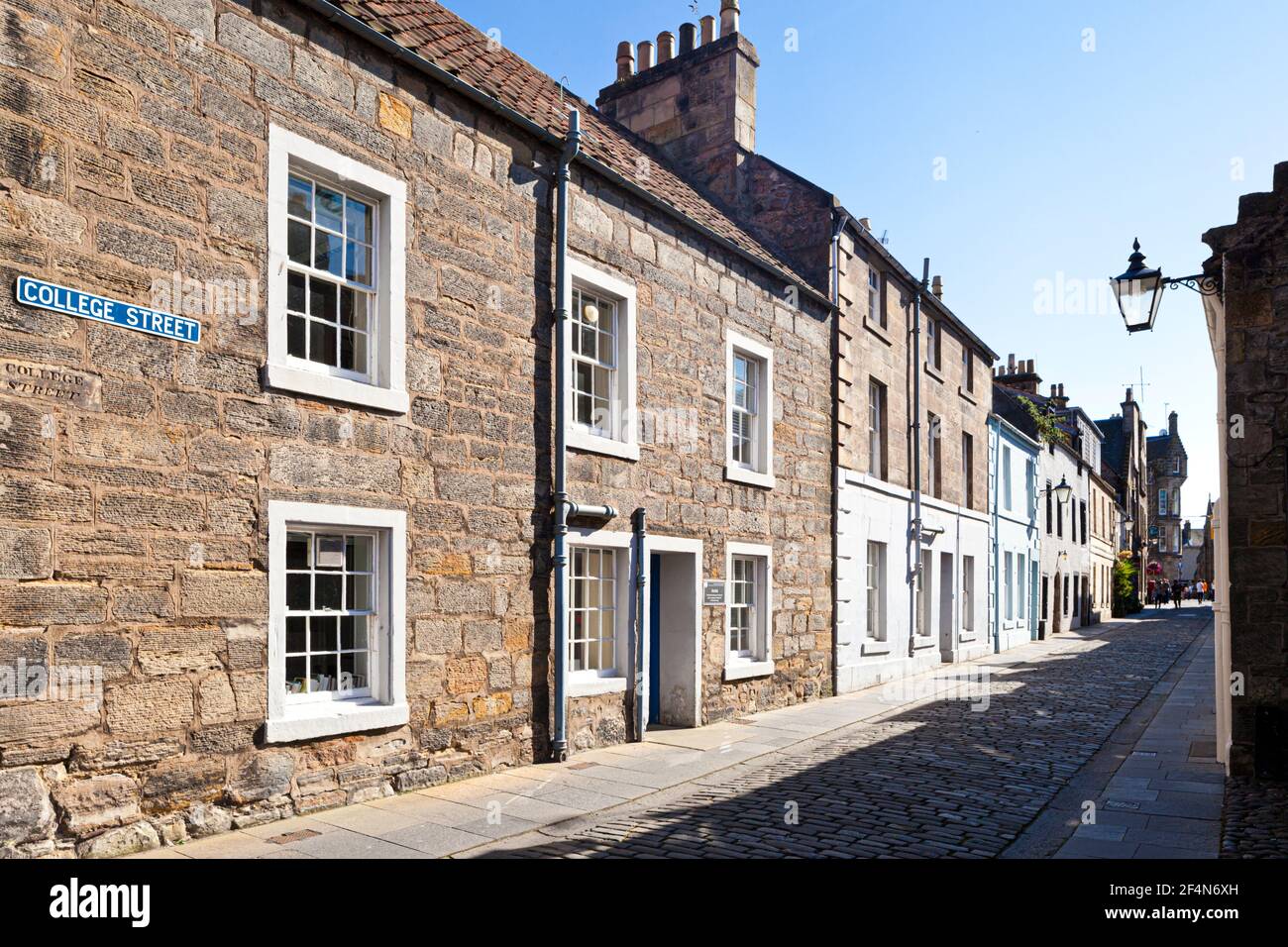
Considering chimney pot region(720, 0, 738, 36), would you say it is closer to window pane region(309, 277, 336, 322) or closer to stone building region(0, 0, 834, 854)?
stone building region(0, 0, 834, 854)

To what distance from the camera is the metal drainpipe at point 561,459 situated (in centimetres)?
989

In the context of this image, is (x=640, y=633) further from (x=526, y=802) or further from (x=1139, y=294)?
(x=1139, y=294)

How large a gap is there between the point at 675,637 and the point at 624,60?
11722mm

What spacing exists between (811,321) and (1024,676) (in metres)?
8.71

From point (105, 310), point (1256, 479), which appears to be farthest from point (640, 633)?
point (105, 310)

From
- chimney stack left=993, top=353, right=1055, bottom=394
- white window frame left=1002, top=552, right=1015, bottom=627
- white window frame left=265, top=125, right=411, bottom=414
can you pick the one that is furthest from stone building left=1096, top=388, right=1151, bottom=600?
white window frame left=265, top=125, right=411, bottom=414

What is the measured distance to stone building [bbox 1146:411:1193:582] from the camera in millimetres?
88125

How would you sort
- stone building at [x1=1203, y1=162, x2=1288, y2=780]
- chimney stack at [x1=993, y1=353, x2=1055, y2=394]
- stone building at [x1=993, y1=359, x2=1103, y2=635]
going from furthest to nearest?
chimney stack at [x1=993, y1=353, x2=1055, y2=394], stone building at [x1=993, y1=359, x2=1103, y2=635], stone building at [x1=1203, y1=162, x2=1288, y2=780]

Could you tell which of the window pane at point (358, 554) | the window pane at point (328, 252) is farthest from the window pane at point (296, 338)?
the window pane at point (358, 554)

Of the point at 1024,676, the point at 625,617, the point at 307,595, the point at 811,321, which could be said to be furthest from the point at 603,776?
the point at 1024,676

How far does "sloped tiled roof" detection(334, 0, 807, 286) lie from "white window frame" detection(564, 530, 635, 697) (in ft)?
13.2

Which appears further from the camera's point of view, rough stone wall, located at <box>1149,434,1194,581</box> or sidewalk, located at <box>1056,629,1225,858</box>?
rough stone wall, located at <box>1149,434,1194,581</box>

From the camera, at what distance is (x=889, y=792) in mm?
8703
